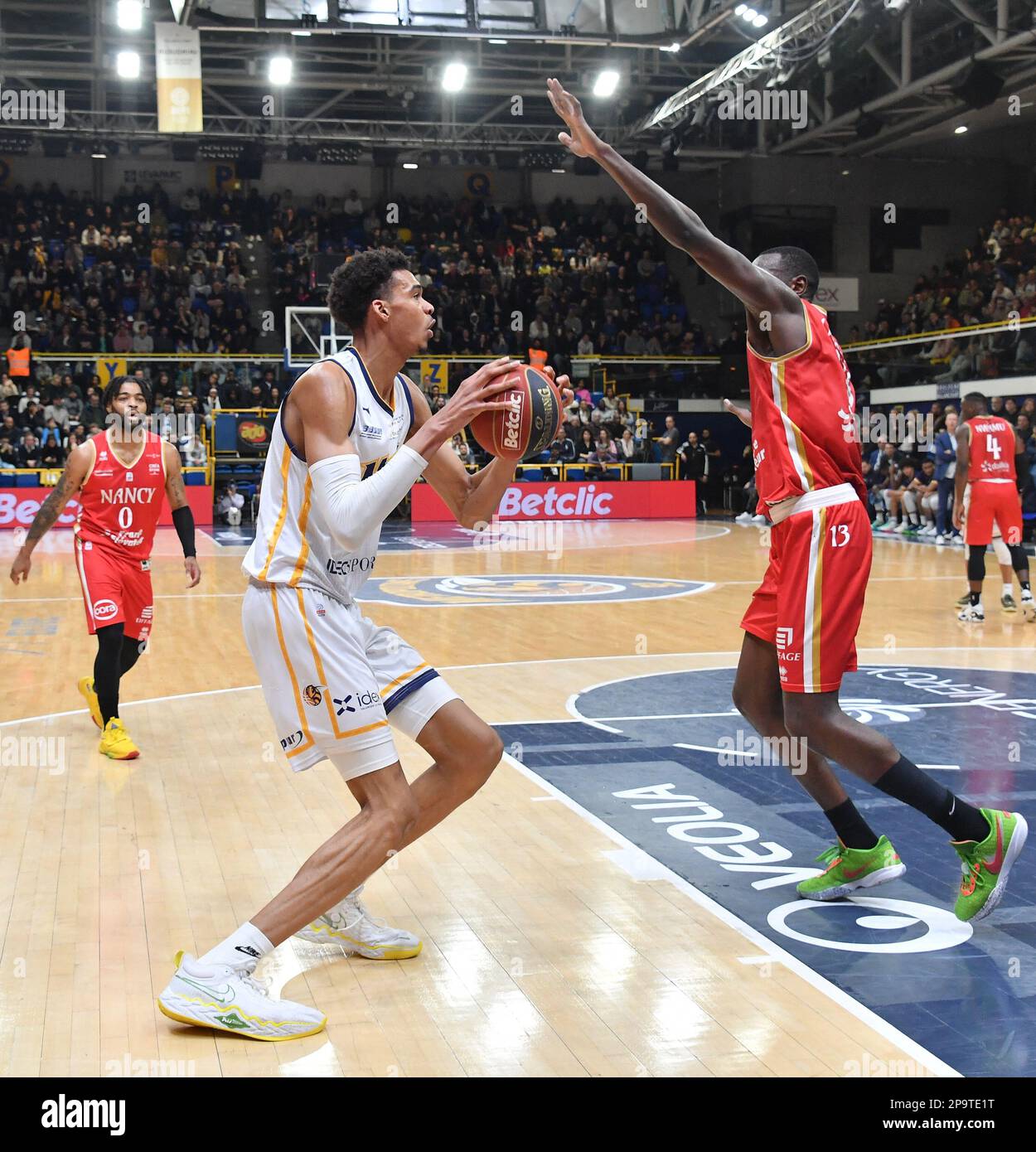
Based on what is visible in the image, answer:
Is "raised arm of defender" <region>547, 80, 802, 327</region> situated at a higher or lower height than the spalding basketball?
higher

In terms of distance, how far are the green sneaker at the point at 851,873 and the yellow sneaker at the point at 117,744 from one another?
3319 mm

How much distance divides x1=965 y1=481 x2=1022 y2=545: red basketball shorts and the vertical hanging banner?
11.4 meters

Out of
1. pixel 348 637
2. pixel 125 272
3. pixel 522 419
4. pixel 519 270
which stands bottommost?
pixel 348 637

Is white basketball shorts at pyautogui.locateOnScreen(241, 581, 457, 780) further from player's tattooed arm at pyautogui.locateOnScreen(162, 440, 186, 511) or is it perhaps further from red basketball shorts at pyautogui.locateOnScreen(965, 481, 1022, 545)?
red basketball shorts at pyautogui.locateOnScreen(965, 481, 1022, 545)

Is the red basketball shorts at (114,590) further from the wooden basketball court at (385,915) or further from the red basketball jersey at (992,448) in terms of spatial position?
the red basketball jersey at (992,448)

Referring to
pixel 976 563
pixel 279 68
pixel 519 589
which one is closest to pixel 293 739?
pixel 976 563

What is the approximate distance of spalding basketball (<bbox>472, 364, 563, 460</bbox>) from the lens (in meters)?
3.39

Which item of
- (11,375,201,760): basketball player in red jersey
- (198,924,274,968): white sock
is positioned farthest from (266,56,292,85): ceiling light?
(198,924,274,968): white sock

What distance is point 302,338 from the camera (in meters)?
24.8

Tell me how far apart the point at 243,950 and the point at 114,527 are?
3710mm

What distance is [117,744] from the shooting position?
6.10 metres

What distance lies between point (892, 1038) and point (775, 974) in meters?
0.46

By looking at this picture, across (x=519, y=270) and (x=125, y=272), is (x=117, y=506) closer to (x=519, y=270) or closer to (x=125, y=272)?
(x=125, y=272)
